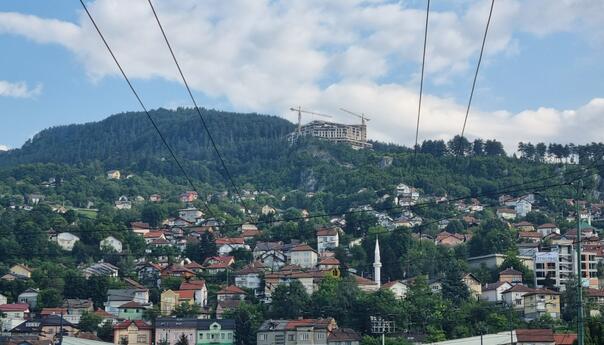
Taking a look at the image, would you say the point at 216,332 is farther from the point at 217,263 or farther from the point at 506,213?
the point at 506,213

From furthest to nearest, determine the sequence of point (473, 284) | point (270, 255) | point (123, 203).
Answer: point (123, 203), point (270, 255), point (473, 284)

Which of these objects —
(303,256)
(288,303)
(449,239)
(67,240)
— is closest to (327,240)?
(303,256)

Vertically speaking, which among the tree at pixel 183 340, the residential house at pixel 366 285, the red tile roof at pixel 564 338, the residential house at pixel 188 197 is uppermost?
the residential house at pixel 188 197

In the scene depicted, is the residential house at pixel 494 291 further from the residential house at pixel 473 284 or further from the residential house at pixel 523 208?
the residential house at pixel 523 208

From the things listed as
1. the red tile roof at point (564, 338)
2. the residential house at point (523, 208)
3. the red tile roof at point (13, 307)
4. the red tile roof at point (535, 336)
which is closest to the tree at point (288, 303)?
the red tile roof at point (13, 307)

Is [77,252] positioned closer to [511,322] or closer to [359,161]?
[511,322]

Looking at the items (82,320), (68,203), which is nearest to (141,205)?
(68,203)

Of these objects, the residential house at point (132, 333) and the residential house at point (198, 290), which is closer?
the residential house at point (132, 333)
